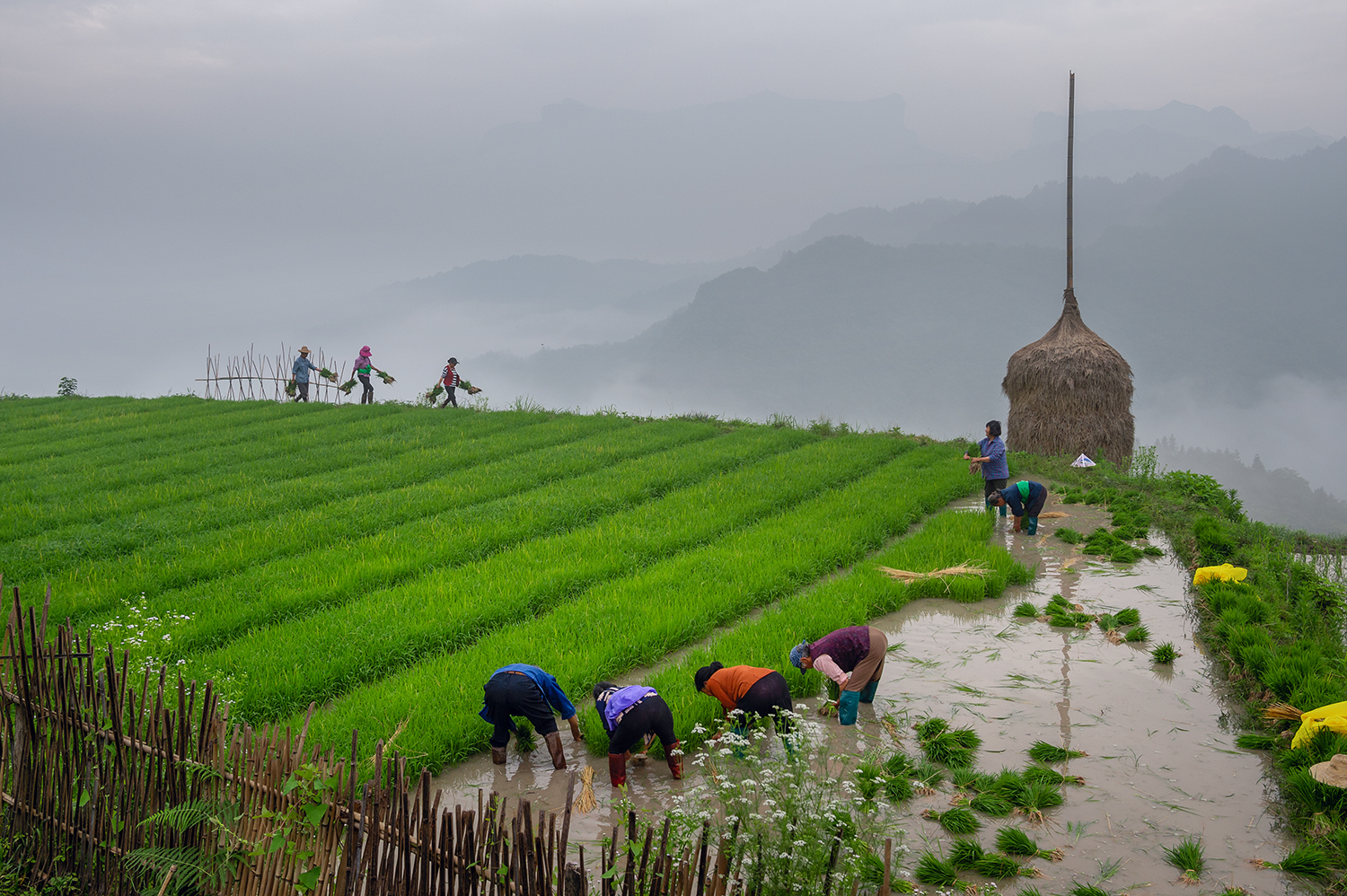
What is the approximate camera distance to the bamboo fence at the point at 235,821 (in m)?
3.72

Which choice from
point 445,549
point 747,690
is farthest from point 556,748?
point 445,549

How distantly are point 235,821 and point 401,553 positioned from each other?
7.52 meters

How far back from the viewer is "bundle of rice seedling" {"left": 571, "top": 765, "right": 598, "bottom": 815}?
5.66 m

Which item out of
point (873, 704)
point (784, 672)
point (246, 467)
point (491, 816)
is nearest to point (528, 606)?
point (784, 672)

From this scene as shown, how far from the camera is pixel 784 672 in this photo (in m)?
7.75

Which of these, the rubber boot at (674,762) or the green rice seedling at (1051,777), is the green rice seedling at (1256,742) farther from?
the rubber boot at (674,762)

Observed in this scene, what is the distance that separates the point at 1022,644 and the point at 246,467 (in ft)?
49.2

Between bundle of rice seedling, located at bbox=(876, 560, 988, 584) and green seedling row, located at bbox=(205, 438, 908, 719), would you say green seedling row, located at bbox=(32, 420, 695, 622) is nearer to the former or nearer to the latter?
green seedling row, located at bbox=(205, 438, 908, 719)

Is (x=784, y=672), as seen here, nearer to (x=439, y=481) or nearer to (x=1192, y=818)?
Answer: (x=1192, y=818)

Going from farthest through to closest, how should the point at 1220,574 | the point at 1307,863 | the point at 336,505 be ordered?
the point at 336,505
the point at 1220,574
the point at 1307,863

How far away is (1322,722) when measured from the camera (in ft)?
19.5

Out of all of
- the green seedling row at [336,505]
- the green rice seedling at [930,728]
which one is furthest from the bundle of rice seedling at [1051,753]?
the green seedling row at [336,505]

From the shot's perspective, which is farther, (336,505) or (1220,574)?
(336,505)

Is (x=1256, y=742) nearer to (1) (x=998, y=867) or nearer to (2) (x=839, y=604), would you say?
(1) (x=998, y=867)
